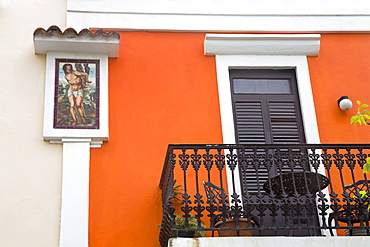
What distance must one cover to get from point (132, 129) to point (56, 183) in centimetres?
130

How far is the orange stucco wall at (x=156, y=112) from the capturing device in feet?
28.7

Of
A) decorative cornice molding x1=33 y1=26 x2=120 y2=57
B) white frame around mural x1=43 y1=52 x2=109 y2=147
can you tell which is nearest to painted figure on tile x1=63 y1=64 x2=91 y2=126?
white frame around mural x1=43 y1=52 x2=109 y2=147

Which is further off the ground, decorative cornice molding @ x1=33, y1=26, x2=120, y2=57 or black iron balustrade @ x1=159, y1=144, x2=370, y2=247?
decorative cornice molding @ x1=33, y1=26, x2=120, y2=57

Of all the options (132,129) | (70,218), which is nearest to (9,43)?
(132,129)

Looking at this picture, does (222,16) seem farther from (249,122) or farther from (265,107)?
(249,122)

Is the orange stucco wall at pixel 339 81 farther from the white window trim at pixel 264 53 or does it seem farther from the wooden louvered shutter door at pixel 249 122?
the wooden louvered shutter door at pixel 249 122

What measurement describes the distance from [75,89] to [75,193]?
155 centimetres

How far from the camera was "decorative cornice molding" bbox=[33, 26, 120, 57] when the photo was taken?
31.0 ft

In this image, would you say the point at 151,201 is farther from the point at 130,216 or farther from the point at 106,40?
the point at 106,40

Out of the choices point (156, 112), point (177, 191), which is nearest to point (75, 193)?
point (177, 191)

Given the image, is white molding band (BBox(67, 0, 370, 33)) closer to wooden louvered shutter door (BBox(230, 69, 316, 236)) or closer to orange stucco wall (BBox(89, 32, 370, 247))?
orange stucco wall (BBox(89, 32, 370, 247))

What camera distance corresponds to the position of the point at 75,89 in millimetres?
9461

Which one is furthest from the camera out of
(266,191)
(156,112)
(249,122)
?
(249,122)

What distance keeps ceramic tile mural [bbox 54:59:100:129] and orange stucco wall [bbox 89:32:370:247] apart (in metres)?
0.26
